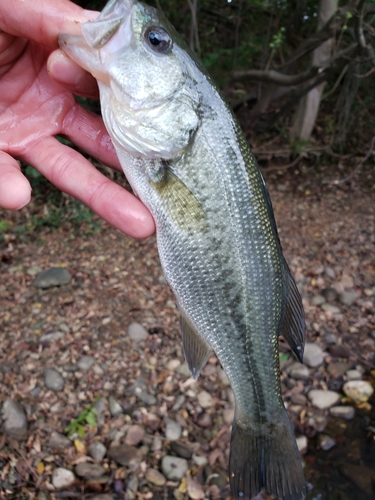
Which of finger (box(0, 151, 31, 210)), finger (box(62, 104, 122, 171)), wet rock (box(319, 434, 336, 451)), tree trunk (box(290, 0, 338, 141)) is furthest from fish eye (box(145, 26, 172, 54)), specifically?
tree trunk (box(290, 0, 338, 141))

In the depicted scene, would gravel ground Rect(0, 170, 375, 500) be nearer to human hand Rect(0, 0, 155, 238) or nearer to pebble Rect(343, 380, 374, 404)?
pebble Rect(343, 380, 374, 404)

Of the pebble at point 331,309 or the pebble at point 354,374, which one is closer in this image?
the pebble at point 354,374

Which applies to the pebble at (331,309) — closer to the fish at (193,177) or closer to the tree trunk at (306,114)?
the fish at (193,177)

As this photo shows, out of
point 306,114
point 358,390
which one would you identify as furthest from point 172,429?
point 306,114

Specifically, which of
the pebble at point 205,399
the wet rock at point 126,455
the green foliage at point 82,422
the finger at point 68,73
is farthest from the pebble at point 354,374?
the finger at point 68,73

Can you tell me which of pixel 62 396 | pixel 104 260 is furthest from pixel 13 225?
pixel 62 396

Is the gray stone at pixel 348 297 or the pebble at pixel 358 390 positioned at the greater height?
the gray stone at pixel 348 297

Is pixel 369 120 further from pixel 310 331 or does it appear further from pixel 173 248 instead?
pixel 173 248
